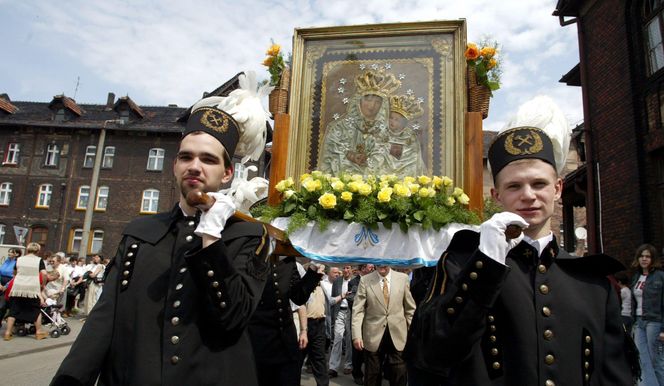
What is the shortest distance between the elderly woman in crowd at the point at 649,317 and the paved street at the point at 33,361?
4.61 m

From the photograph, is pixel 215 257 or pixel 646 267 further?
pixel 646 267

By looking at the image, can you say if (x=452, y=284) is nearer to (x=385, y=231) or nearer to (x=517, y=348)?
(x=517, y=348)

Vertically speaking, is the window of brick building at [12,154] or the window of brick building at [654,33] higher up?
the window of brick building at [12,154]

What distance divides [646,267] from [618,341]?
5797mm

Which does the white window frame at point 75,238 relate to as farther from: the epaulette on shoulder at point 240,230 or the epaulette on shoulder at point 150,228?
the epaulette on shoulder at point 240,230

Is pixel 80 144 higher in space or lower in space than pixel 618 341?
higher

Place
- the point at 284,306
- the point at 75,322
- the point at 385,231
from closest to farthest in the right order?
the point at 385,231 < the point at 284,306 < the point at 75,322

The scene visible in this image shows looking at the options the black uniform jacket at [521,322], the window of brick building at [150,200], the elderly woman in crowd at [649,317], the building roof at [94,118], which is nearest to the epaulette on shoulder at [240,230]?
the black uniform jacket at [521,322]

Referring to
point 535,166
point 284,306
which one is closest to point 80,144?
point 284,306

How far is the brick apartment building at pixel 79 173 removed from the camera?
30984mm

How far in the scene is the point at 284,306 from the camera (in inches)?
168

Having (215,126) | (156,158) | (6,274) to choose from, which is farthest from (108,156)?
(215,126)

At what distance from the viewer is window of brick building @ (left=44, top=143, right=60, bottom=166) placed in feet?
106

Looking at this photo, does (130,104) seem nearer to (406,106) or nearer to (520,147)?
(406,106)
